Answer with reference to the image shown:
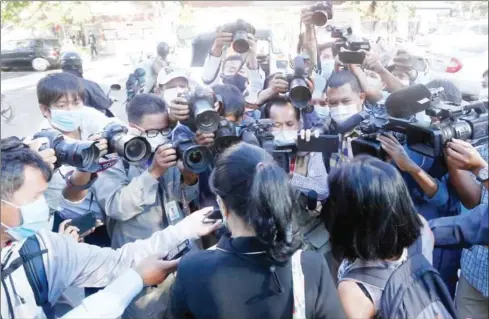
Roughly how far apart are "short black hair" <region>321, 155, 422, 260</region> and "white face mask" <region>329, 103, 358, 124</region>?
775mm

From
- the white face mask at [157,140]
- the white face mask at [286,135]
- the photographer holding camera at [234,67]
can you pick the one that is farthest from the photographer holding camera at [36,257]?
the photographer holding camera at [234,67]

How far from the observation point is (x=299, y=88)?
6.02ft

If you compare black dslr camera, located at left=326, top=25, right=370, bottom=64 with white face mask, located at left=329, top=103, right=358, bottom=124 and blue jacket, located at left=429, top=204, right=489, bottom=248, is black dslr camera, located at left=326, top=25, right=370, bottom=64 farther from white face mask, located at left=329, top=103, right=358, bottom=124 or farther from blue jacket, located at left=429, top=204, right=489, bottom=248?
blue jacket, located at left=429, top=204, right=489, bottom=248

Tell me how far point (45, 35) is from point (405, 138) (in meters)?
1.79

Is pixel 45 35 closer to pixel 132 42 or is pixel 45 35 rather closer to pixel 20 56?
pixel 20 56

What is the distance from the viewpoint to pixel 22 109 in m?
3.07

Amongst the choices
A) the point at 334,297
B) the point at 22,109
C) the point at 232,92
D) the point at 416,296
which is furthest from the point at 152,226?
the point at 22,109

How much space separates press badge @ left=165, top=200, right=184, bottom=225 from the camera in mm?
1619

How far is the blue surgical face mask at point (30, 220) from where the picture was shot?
109cm

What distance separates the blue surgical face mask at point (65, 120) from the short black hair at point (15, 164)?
1.74 ft

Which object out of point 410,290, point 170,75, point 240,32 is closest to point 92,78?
point 170,75

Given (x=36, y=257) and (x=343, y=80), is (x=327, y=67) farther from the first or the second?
(x=36, y=257)

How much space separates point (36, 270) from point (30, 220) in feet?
0.52

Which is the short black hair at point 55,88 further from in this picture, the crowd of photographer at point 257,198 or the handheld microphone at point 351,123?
the handheld microphone at point 351,123
